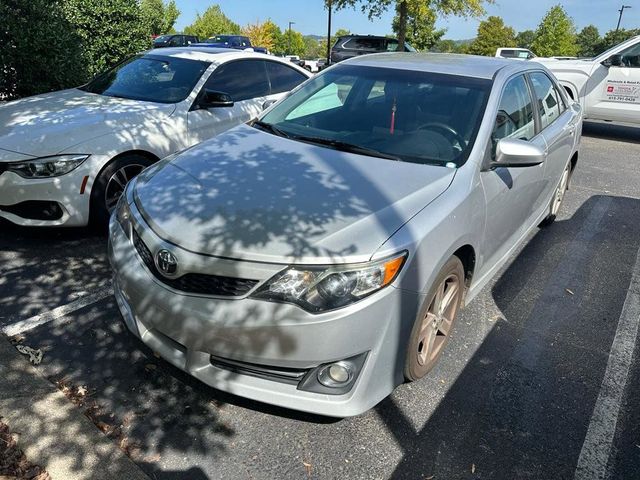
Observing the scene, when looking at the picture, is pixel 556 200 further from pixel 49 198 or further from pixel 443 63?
pixel 49 198

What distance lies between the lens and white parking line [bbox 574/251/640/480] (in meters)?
2.32

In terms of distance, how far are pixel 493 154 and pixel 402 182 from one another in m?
0.76

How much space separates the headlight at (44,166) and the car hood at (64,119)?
6cm

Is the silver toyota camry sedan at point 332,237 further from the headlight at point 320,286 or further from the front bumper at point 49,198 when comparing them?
the front bumper at point 49,198

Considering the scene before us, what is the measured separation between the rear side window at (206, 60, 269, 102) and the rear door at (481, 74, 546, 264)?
116 inches

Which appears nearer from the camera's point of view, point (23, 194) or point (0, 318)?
point (0, 318)

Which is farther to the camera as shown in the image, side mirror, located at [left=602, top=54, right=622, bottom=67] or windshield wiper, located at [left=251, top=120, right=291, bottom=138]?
side mirror, located at [left=602, top=54, right=622, bottom=67]

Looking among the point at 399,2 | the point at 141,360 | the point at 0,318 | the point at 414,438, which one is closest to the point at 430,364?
the point at 414,438

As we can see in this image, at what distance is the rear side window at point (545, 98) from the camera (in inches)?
163

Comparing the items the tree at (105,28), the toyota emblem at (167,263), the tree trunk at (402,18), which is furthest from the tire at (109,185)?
the tree trunk at (402,18)

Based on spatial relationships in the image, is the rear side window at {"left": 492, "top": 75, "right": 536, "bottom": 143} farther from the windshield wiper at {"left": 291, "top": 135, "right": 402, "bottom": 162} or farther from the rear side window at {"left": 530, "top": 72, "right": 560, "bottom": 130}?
the windshield wiper at {"left": 291, "top": 135, "right": 402, "bottom": 162}

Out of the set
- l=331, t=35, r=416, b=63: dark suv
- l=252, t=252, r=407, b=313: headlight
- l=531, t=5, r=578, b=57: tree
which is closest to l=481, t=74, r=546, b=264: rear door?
l=252, t=252, r=407, b=313: headlight

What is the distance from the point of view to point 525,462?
2.31 metres

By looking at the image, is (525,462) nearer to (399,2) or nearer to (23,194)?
(23,194)
